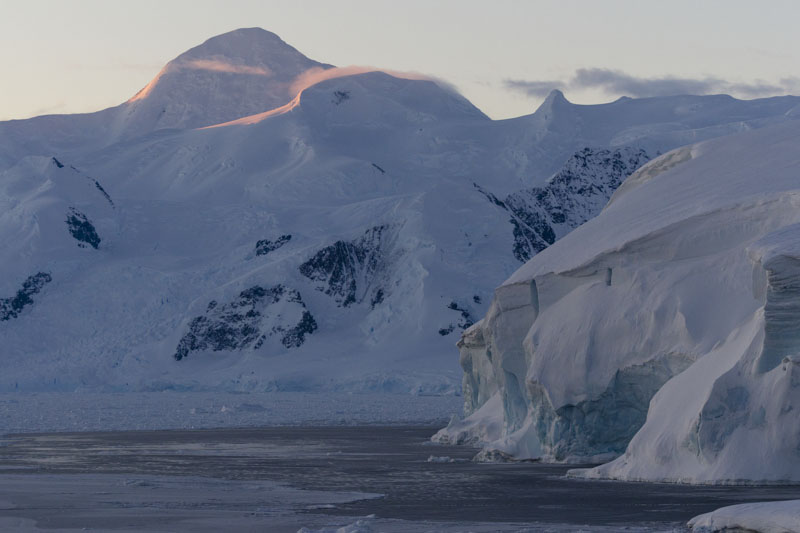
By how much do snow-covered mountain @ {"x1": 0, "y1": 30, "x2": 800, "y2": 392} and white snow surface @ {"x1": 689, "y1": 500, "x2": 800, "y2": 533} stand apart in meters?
69.6

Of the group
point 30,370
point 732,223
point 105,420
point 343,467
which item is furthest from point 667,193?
point 30,370

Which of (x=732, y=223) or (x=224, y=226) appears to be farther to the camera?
(x=224, y=226)

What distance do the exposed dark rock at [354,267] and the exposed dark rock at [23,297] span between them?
75.1 feet

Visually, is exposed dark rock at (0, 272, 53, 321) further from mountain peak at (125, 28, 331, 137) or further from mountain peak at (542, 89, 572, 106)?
mountain peak at (542, 89, 572, 106)

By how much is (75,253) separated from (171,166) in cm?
3055

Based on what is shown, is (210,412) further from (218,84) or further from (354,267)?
(218,84)

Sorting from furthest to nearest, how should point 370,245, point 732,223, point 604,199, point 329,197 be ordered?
point 604,199
point 329,197
point 370,245
point 732,223

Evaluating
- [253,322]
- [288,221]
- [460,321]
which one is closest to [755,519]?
[460,321]

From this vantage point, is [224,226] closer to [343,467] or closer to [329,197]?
[329,197]

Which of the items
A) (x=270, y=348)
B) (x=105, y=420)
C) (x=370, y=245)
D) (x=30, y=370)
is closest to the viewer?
(x=105, y=420)

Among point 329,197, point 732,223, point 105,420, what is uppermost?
point 329,197

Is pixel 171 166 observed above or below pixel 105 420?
above

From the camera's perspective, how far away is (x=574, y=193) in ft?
463

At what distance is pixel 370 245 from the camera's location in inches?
4535
